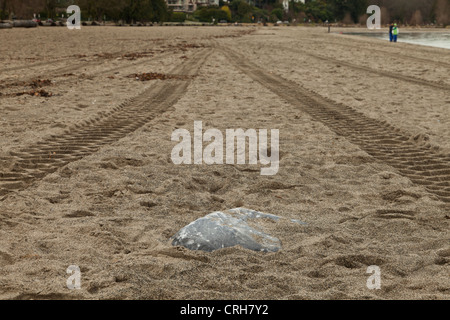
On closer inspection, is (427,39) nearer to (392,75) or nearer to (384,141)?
(392,75)

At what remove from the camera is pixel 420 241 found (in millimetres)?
3803

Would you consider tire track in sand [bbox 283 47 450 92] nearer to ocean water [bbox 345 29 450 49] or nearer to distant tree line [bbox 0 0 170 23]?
ocean water [bbox 345 29 450 49]

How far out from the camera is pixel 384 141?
704 cm

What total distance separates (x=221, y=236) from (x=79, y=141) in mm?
3869

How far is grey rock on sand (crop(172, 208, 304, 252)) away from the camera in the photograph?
363 cm

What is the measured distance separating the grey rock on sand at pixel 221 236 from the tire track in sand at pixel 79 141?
85.2 inches

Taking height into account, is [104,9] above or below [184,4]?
below

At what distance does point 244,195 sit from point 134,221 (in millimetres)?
1251

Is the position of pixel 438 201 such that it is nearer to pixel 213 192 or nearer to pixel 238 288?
pixel 213 192

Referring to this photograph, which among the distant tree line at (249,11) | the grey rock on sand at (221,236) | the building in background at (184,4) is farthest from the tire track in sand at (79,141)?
the building in background at (184,4)

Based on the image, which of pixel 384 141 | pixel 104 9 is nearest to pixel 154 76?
pixel 384 141

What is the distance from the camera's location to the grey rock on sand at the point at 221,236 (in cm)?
363
